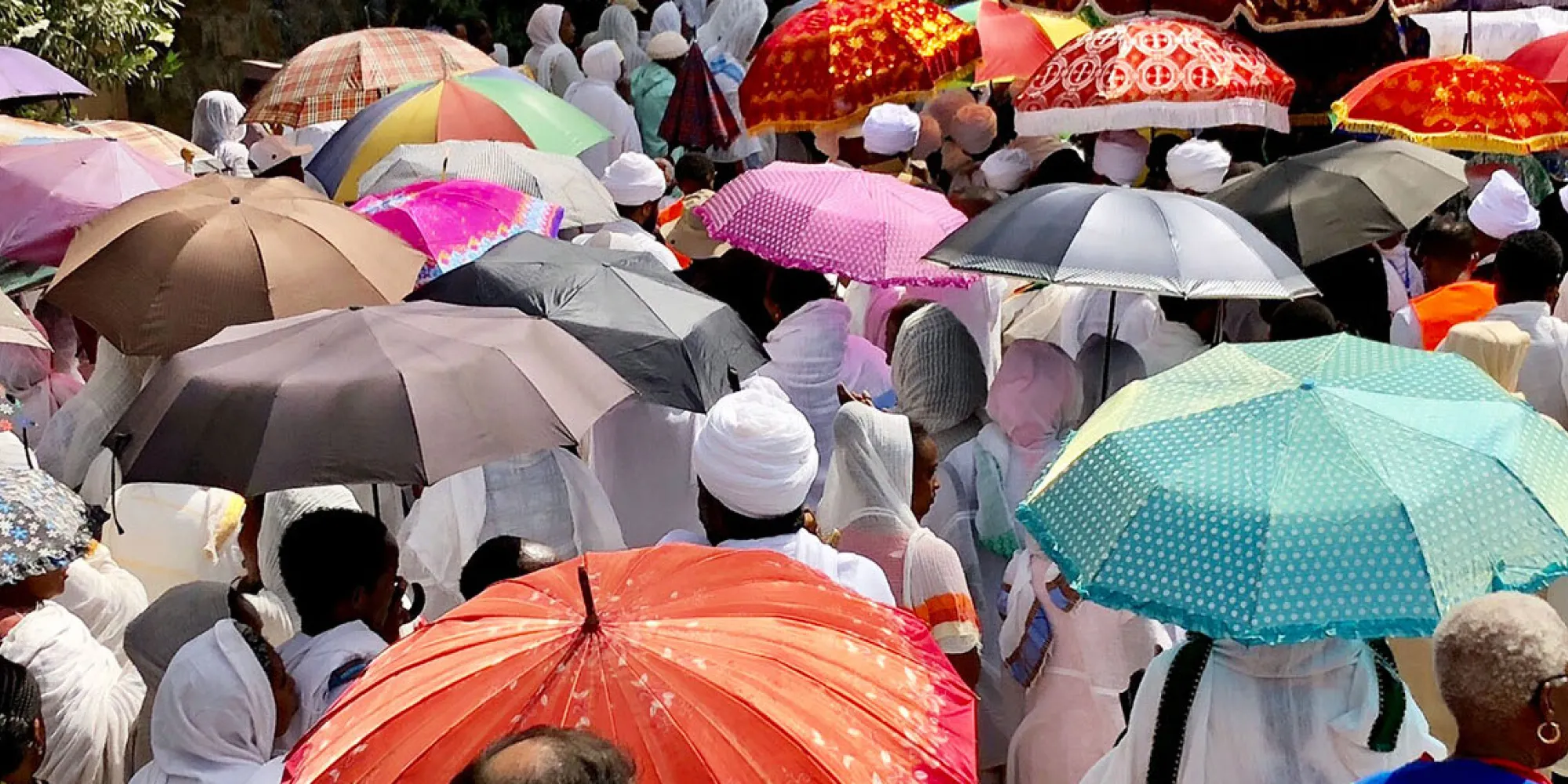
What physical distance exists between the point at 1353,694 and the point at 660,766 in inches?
56.0

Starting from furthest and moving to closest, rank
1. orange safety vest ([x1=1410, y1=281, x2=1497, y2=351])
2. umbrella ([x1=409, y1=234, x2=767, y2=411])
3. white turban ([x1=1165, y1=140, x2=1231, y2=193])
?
white turban ([x1=1165, y1=140, x2=1231, y2=193])
orange safety vest ([x1=1410, y1=281, x2=1497, y2=351])
umbrella ([x1=409, y1=234, x2=767, y2=411])

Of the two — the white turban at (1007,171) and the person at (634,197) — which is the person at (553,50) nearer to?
the white turban at (1007,171)

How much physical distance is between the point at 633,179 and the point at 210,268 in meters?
2.96

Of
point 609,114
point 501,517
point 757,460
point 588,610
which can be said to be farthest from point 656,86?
point 588,610

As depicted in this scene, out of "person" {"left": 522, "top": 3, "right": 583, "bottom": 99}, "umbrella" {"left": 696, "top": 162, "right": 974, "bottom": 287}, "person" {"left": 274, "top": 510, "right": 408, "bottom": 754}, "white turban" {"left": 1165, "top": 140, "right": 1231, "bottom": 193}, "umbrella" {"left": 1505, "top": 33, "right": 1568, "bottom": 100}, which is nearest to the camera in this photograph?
"person" {"left": 274, "top": 510, "right": 408, "bottom": 754}

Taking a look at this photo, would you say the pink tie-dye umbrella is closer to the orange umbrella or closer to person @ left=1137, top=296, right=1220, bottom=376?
person @ left=1137, top=296, right=1220, bottom=376

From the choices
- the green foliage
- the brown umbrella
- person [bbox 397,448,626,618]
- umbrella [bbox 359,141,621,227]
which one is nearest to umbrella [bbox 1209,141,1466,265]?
umbrella [bbox 359,141,621,227]

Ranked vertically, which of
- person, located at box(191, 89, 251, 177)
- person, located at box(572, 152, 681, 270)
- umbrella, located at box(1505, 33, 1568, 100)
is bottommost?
umbrella, located at box(1505, 33, 1568, 100)

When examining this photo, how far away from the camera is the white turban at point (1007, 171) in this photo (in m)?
8.98

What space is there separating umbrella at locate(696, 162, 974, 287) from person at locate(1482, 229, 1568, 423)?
177cm

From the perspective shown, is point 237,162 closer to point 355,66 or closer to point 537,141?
point 355,66

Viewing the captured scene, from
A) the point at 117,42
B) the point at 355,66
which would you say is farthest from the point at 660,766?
the point at 117,42

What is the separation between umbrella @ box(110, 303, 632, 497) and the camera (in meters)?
3.41

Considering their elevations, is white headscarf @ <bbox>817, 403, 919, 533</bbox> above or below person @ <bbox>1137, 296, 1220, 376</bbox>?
above
